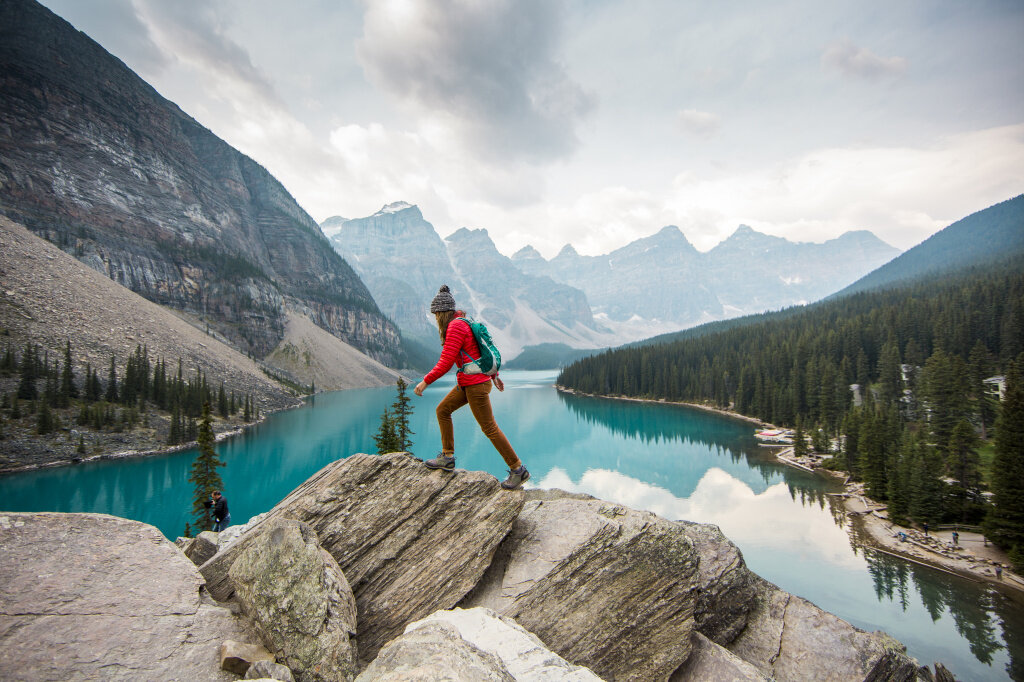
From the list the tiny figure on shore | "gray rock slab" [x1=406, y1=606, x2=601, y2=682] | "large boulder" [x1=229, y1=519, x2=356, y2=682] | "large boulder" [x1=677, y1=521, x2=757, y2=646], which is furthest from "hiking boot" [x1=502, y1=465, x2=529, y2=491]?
the tiny figure on shore

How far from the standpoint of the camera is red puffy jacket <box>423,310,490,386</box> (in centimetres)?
771

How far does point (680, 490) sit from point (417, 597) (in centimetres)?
4899

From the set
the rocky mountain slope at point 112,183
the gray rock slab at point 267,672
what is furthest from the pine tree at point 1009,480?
the rocky mountain slope at point 112,183

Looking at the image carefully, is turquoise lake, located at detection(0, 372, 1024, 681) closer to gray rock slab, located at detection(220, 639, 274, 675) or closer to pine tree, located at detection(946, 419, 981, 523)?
pine tree, located at detection(946, 419, 981, 523)

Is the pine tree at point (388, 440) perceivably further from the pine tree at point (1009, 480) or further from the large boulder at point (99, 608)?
the pine tree at point (1009, 480)

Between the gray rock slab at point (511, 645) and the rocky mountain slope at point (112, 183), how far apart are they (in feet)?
527

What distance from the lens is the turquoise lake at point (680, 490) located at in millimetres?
24594

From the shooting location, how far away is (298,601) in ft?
19.9

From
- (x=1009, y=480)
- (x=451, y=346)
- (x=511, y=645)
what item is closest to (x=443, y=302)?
(x=451, y=346)

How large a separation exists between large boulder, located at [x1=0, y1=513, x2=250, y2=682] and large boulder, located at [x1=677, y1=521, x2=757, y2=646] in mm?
8468

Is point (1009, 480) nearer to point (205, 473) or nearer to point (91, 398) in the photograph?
point (205, 473)

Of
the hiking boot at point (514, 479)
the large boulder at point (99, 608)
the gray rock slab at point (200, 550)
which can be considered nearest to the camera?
the large boulder at point (99, 608)

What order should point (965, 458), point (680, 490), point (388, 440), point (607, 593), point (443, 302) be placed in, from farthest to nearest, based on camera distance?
point (680, 490), point (965, 458), point (388, 440), point (443, 302), point (607, 593)

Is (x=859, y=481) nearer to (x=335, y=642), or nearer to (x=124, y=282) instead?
(x=335, y=642)
